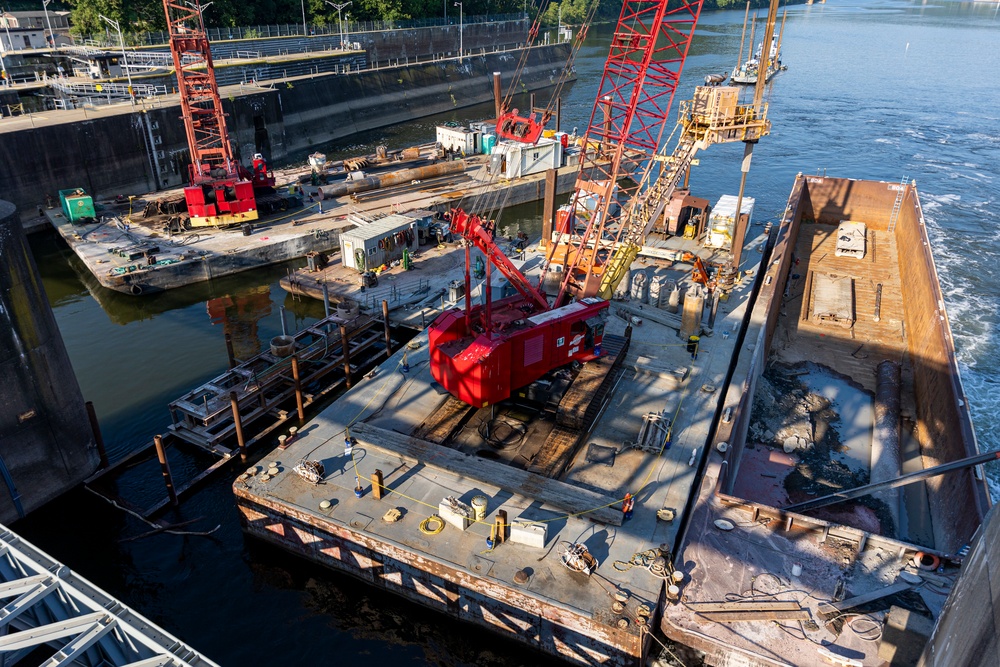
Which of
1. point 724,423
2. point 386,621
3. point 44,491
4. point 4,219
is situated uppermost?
point 4,219

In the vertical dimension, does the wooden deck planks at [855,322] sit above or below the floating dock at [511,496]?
below

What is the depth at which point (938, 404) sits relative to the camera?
83.9 ft

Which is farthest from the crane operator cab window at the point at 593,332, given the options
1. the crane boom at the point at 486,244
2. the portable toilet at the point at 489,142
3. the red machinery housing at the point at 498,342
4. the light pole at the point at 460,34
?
the light pole at the point at 460,34

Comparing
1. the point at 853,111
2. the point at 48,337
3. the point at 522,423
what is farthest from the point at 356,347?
the point at 853,111

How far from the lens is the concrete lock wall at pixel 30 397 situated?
816 inches

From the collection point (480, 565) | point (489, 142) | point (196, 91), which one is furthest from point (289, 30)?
point (480, 565)

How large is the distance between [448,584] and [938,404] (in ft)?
66.7

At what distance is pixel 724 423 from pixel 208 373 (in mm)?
23526

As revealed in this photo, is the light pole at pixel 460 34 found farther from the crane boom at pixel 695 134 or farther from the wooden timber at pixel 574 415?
the wooden timber at pixel 574 415

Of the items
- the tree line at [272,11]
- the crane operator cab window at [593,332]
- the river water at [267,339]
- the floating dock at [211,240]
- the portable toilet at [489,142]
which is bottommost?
the river water at [267,339]

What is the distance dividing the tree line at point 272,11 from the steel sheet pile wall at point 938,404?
183ft

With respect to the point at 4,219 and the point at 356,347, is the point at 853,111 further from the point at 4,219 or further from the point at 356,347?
the point at 4,219

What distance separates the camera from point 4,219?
67.2ft

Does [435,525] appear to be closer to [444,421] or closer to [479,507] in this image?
[479,507]
